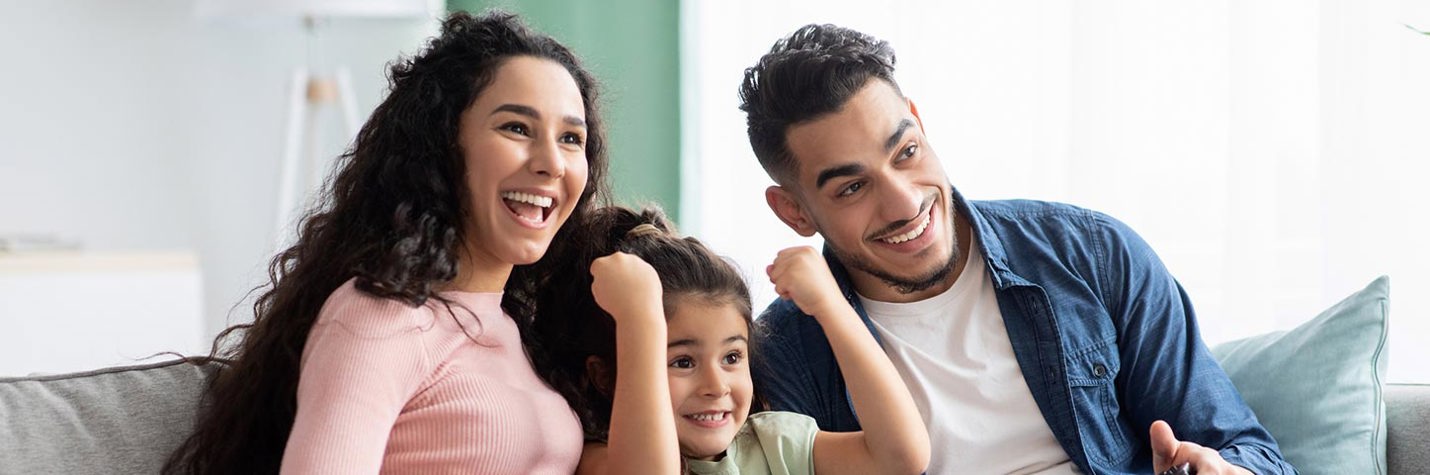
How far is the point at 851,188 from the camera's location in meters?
1.81

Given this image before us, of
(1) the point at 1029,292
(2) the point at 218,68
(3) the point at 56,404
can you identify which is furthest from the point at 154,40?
(1) the point at 1029,292

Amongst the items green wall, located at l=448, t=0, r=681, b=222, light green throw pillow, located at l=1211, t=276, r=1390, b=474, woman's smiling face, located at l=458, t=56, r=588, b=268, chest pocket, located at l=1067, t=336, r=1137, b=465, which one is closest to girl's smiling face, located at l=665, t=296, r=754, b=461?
woman's smiling face, located at l=458, t=56, r=588, b=268

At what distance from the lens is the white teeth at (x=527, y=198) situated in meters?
1.50

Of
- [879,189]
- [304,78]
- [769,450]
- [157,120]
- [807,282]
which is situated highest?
[304,78]

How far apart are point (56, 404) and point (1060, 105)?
2300mm

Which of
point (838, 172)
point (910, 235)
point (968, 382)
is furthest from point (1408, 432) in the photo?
point (838, 172)

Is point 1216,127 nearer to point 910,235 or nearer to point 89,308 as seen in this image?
point 910,235

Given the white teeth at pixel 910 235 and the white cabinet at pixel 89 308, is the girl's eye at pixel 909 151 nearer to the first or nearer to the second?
the white teeth at pixel 910 235

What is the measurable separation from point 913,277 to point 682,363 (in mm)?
373

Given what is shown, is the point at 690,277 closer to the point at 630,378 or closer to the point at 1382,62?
the point at 630,378

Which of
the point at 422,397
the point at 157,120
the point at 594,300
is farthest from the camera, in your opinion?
the point at 157,120

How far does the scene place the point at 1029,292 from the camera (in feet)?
6.00

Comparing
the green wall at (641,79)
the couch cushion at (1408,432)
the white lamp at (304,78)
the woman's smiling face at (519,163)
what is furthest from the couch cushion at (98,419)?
the green wall at (641,79)

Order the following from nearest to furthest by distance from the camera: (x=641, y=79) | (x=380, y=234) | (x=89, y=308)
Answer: (x=380, y=234)
(x=89, y=308)
(x=641, y=79)
